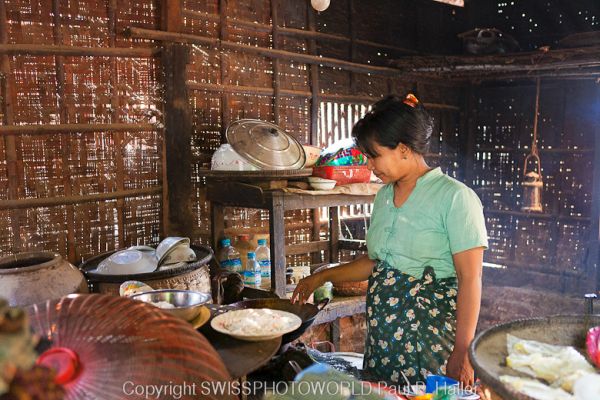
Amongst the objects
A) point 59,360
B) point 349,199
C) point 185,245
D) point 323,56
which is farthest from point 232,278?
point 323,56

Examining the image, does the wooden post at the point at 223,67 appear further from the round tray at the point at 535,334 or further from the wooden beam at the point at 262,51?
the round tray at the point at 535,334

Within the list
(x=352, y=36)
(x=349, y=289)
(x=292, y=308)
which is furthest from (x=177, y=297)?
(x=352, y=36)

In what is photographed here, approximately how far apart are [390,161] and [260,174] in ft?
5.89

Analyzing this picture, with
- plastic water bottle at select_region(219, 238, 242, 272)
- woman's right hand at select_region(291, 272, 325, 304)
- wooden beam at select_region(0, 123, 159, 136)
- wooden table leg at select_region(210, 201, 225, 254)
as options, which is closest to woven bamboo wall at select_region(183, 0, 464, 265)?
wooden table leg at select_region(210, 201, 225, 254)

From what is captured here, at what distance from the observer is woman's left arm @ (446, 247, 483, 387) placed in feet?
Answer: 7.20

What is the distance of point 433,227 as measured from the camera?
2340 mm

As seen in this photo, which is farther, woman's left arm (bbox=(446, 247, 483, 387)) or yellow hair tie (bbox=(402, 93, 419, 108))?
yellow hair tie (bbox=(402, 93, 419, 108))

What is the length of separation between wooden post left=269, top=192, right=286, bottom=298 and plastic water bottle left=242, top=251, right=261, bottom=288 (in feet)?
1.57

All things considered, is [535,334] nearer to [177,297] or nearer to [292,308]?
[292,308]

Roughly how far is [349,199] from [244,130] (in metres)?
1.11

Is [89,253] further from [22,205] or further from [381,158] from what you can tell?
[381,158]

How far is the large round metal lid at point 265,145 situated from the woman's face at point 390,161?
75.4 inches

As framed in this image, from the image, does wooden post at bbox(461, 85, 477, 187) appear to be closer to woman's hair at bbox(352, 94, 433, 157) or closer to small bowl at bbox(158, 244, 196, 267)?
small bowl at bbox(158, 244, 196, 267)

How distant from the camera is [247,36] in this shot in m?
5.38
